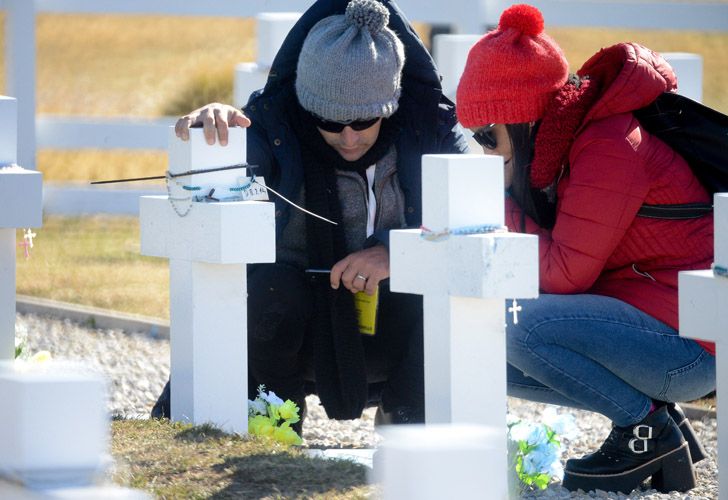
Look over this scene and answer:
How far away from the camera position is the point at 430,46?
29.1ft

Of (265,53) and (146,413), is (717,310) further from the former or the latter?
(265,53)

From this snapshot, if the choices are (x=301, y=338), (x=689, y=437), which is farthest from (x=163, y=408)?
(x=689, y=437)

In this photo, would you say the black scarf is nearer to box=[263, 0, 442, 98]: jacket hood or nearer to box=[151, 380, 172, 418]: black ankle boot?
box=[263, 0, 442, 98]: jacket hood

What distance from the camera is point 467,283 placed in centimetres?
267

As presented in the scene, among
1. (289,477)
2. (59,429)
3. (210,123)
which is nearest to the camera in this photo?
(59,429)

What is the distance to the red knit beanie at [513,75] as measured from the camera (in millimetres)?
3410

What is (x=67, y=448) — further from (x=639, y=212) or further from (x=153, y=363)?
(x=153, y=363)

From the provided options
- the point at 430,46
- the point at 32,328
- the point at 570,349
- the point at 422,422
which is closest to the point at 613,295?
the point at 570,349

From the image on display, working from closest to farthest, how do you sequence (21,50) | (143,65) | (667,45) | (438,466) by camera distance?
1. (438,466)
2. (21,50)
3. (143,65)
4. (667,45)

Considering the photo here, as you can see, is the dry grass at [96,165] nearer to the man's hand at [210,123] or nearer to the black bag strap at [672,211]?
the man's hand at [210,123]

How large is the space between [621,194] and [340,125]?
2.65 feet

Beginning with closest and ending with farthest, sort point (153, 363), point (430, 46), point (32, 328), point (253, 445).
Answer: point (253, 445)
point (153, 363)
point (32, 328)
point (430, 46)

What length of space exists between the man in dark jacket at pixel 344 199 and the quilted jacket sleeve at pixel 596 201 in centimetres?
49

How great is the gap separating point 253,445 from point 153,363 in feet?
7.03
